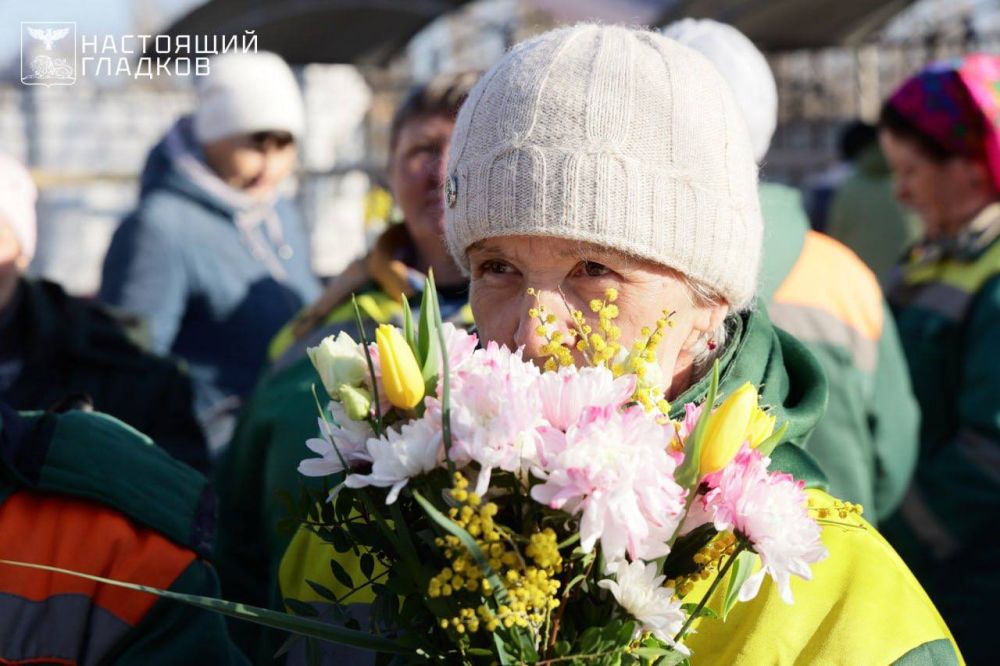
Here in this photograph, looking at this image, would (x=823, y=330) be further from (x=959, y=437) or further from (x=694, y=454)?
(x=694, y=454)

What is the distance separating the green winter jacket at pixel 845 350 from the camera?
3.13 m

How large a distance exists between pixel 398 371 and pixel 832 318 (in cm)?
200

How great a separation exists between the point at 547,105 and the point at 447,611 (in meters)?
0.72

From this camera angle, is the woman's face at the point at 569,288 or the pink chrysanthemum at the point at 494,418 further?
the woman's face at the point at 569,288

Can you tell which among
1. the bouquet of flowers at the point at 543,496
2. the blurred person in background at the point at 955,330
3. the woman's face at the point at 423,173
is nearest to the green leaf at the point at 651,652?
the bouquet of flowers at the point at 543,496

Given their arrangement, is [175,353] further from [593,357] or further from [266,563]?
[593,357]

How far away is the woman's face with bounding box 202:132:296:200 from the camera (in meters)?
5.05

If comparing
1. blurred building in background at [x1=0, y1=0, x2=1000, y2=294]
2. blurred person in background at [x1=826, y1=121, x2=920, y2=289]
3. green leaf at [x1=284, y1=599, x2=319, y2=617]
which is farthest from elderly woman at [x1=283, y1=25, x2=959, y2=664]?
blurred building in background at [x1=0, y1=0, x2=1000, y2=294]

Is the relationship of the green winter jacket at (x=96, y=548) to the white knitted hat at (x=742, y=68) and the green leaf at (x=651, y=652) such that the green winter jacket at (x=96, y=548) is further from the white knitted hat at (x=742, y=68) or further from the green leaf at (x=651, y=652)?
the white knitted hat at (x=742, y=68)

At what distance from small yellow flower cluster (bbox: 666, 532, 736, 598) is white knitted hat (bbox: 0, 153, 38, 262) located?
253 cm

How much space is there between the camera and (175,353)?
4539 mm

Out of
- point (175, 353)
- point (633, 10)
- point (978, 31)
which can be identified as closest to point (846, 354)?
point (175, 353)

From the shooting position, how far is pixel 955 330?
382cm

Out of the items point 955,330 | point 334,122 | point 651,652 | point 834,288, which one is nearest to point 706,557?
point 651,652
